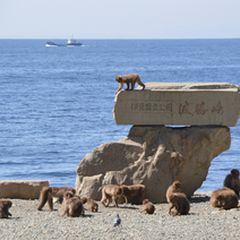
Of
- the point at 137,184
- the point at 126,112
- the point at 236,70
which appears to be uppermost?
the point at 126,112

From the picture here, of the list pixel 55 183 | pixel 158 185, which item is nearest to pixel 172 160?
pixel 158 185

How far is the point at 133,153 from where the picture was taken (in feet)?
77.9

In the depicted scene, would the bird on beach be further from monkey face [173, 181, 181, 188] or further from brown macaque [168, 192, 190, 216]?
monkey face [173, 181, 181, 188]

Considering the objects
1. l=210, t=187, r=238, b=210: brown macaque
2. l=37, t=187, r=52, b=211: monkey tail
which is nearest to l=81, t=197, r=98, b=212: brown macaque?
l=37, t=187, r=52, b=211: monkey tail

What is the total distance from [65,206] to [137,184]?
2.90 metres

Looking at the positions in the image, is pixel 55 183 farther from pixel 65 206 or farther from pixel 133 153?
pixel 65 206

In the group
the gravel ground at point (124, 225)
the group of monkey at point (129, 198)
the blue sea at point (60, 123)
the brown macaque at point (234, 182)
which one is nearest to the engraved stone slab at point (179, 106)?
the brown macaque at point (234, 182)

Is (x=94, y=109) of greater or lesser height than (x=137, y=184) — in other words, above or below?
below

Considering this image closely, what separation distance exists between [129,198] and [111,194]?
0.58 metres

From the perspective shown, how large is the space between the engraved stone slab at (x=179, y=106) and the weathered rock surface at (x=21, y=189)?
2444mm

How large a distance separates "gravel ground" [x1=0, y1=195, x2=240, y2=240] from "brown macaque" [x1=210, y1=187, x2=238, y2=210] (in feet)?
0.82

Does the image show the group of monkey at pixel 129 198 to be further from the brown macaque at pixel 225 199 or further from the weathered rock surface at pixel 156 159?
the weathered rock surface at pixel 156 159

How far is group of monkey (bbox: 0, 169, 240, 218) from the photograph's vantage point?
20.6m

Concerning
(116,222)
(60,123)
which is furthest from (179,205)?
(60,123)
